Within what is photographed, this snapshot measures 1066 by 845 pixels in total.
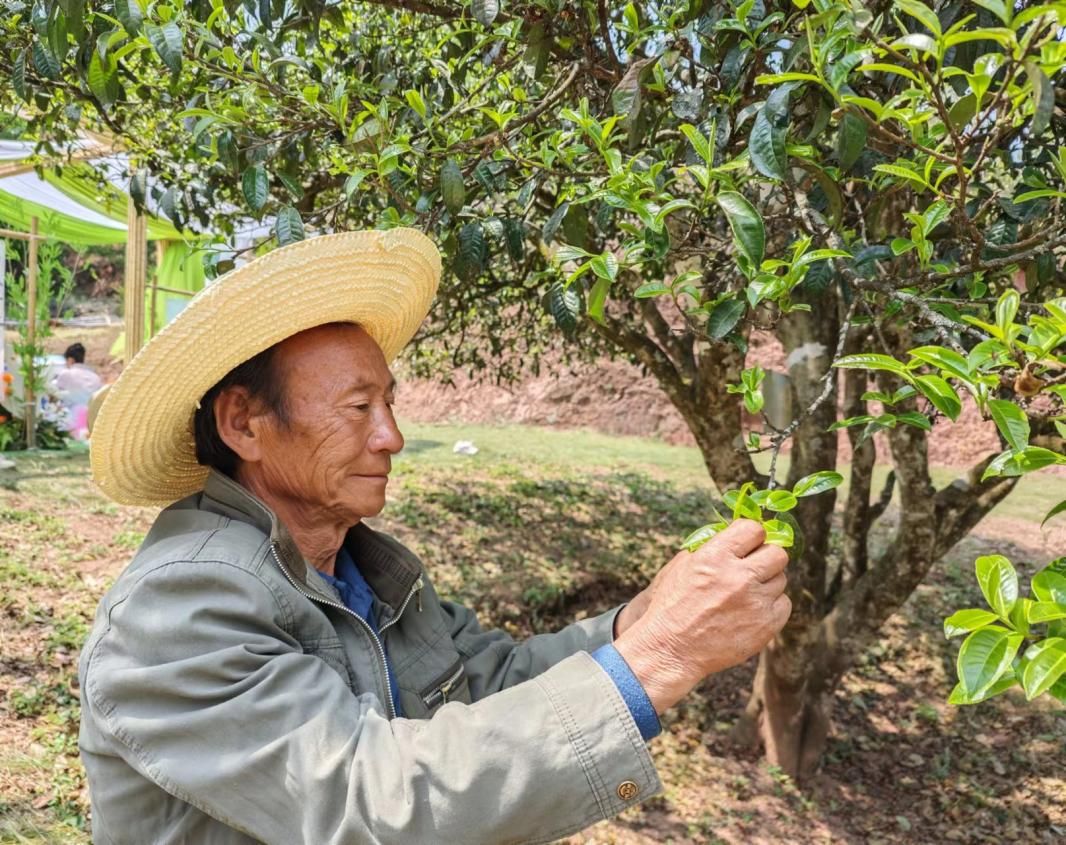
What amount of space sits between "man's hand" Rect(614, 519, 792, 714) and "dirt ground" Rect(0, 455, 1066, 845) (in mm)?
2502

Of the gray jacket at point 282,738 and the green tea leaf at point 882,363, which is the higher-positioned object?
the green tea leaf at point 882,363

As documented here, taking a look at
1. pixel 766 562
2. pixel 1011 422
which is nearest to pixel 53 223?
pixel 766 562

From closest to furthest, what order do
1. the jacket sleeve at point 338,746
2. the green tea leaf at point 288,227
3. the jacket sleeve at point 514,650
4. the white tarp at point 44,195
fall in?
1. the jacket sleeve at point 338,746
2. the jacket sleeve at point 514,650
3. the green tea leaf at point 288,227
4. the white tarp at point 44,195

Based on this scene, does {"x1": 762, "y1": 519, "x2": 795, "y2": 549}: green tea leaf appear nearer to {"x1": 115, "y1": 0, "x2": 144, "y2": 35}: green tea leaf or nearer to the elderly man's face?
the elderly man's face

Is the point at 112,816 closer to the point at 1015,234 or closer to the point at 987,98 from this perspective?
the point at 987,98

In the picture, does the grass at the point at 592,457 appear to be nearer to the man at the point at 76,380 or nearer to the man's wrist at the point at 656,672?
the man at the point at 76,380

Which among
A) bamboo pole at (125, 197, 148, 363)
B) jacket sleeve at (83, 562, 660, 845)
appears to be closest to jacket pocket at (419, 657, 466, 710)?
jacket sleeve at (83, 562, 660, 845)

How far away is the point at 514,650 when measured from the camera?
6.56 feet

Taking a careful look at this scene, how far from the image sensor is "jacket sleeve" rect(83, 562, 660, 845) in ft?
3.90

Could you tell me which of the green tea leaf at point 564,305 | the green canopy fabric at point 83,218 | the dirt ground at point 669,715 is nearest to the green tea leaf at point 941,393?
the green tea leaf at point 564,305

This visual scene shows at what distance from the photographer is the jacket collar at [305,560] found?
5.16ft

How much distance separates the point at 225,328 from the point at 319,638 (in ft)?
1.91

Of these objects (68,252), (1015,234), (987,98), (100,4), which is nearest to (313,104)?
(100,4)

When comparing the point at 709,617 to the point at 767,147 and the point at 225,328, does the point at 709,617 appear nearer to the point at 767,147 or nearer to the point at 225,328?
the point at 767,147
